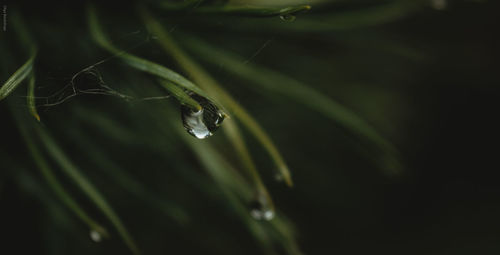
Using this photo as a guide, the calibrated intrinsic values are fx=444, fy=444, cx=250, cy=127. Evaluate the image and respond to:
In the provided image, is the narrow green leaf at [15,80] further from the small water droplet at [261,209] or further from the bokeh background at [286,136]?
the small water droplet at [261,209]

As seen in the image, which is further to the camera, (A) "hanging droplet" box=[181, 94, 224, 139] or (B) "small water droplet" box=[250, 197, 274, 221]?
(B) "small water droplet" box=[250, 197, 274, 221]

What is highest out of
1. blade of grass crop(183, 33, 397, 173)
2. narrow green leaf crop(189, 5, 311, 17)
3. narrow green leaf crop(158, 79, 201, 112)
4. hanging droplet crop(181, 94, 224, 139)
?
blade of grass crop(183, 33, 397, 173)

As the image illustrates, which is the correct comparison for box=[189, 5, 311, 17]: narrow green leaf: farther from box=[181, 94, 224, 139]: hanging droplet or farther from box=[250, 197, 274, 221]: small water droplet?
box=[250, 197, 274, 221]: small water droplet

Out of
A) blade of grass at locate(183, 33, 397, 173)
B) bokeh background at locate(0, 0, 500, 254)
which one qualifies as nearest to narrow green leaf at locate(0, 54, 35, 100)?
bokeh background at locate(0, 0, 500, 254)

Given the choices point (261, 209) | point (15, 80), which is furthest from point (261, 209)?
point (15, 80)

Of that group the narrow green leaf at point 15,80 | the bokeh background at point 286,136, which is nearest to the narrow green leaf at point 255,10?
the bokeh background at point 286,136

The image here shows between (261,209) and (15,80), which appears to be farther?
(261,209)

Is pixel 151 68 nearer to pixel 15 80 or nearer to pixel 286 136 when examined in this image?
pixel 15 80
